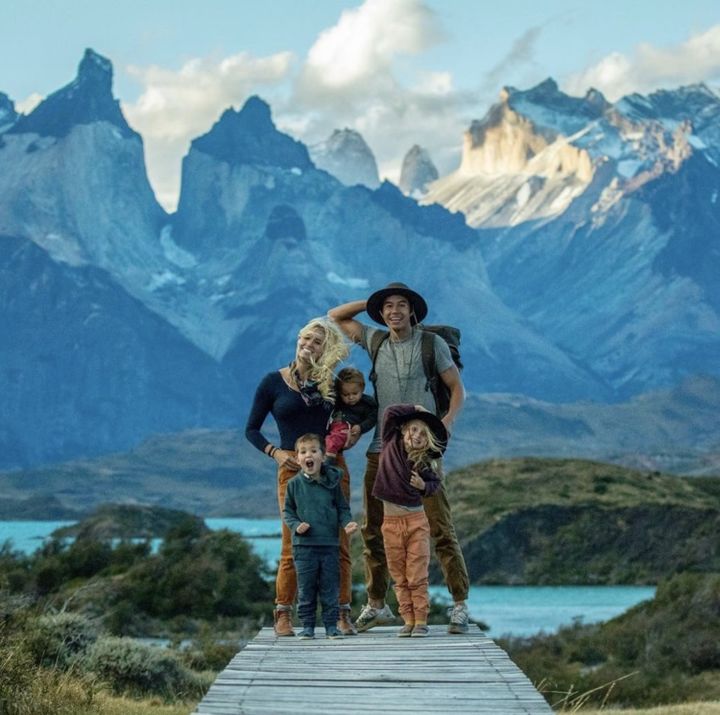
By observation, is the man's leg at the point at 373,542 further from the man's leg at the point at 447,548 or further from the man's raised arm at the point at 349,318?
the man's raised arm at the point at 349,318

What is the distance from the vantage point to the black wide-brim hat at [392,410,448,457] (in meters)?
10.7

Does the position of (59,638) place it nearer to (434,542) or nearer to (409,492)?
(434,542)

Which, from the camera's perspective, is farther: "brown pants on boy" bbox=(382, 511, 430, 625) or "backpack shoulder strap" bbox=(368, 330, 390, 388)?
"backpack shoulder strap" bbox=(368, 330, 390, 388)

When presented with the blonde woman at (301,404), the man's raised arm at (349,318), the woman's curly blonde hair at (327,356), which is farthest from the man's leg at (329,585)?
the man's raised arm at (349,318)

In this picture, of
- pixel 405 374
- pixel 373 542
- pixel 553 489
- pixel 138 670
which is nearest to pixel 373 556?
pixel 373 542

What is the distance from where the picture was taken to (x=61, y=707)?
10781 millimetres

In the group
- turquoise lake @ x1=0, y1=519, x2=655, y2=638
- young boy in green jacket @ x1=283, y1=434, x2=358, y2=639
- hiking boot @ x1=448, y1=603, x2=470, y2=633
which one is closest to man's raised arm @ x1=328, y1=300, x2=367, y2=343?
young boy in green jacket @ x1=283, y1=434, x2=358, y2=639

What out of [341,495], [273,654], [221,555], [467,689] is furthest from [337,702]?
[221,555]

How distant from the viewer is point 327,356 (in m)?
11.0

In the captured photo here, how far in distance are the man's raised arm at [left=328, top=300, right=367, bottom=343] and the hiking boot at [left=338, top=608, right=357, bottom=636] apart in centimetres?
197

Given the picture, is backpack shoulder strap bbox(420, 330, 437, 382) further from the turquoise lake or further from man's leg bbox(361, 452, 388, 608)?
the turquoise lake

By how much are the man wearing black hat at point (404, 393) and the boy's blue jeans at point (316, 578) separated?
2.07ft

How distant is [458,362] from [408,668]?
3381mm

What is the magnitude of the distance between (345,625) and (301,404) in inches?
60.8
